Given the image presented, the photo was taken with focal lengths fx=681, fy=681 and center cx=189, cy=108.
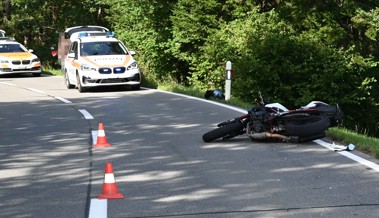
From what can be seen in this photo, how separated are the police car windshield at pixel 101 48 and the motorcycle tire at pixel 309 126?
40.2ft

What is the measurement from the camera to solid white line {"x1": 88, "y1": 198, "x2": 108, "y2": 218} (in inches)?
242

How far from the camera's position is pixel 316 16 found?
2467cm

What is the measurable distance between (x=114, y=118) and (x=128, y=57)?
24.0 feet

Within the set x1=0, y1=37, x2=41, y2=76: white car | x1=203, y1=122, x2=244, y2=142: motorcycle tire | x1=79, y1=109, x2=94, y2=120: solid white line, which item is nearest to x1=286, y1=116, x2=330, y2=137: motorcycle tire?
x1=203, y1=122, x2=244, y2=142: motorcycle tire

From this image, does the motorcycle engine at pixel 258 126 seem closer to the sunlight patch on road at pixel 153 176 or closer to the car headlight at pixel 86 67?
the sunlight patch on road at pixel 153 176

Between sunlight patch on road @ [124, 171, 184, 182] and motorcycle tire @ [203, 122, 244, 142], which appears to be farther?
motorcycle tire @ [203, 122, 244, 142]

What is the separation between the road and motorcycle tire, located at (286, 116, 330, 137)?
22 cm

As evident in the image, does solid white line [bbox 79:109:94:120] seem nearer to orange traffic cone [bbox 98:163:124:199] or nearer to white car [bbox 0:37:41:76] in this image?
orange traffic cone [bbox 98:163:124:199]

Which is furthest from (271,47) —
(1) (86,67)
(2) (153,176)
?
(2) (153,176)

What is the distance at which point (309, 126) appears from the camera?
9.56 metres

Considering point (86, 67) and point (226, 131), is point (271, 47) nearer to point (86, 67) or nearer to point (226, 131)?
point (86, 67)

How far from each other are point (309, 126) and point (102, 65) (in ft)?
37.8

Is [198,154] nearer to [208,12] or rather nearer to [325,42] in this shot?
[325,42]

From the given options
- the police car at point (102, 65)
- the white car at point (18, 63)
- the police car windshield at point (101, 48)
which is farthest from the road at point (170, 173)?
the white car at point (18, 63)
